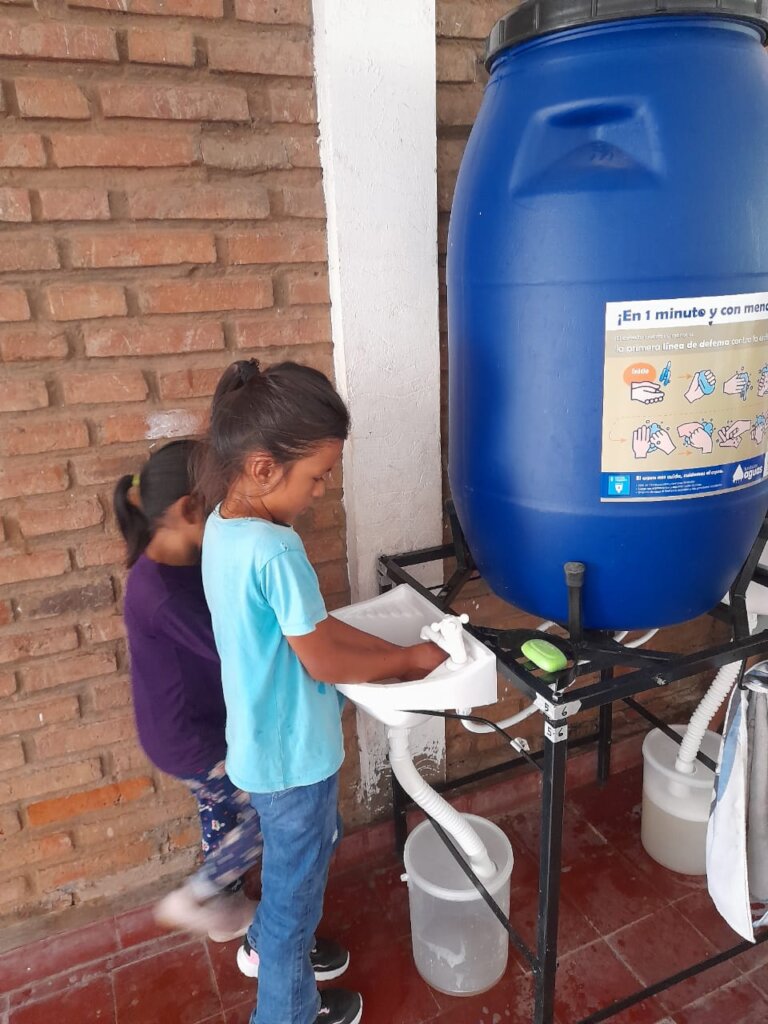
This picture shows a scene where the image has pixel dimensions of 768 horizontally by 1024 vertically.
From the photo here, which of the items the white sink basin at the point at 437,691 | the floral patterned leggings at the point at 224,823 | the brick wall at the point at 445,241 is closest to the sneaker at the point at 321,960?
the floral patterned leggings at the point at 224,823

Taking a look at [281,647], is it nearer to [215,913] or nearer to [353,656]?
[353,656]

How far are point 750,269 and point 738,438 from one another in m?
0.23

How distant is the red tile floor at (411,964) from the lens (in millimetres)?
1436

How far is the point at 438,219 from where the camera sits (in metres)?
1.49

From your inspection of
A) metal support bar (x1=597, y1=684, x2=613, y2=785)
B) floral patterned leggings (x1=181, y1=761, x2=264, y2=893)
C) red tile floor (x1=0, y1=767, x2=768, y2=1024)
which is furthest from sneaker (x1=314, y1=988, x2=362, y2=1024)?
metal support bar (x1=597, y1=684, x2=613, y2=785)

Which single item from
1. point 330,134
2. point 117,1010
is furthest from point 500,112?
point 117,1010

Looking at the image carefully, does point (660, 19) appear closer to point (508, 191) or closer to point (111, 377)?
point (508, 191)

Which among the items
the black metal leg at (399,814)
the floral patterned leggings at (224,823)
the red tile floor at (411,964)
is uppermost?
the floral patterned leggings at (224,823)

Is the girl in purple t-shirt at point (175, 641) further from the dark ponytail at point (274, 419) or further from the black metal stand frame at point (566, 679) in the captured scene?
the black metal stand frame at point (566, 679)

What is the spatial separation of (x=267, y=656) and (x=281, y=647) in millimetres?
25

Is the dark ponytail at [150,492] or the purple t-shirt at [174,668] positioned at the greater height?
the dark ponytail at [150,492]

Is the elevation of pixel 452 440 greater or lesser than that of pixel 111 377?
lesser

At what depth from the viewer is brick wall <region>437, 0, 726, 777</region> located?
1424mm

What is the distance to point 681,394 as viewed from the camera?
99cm
